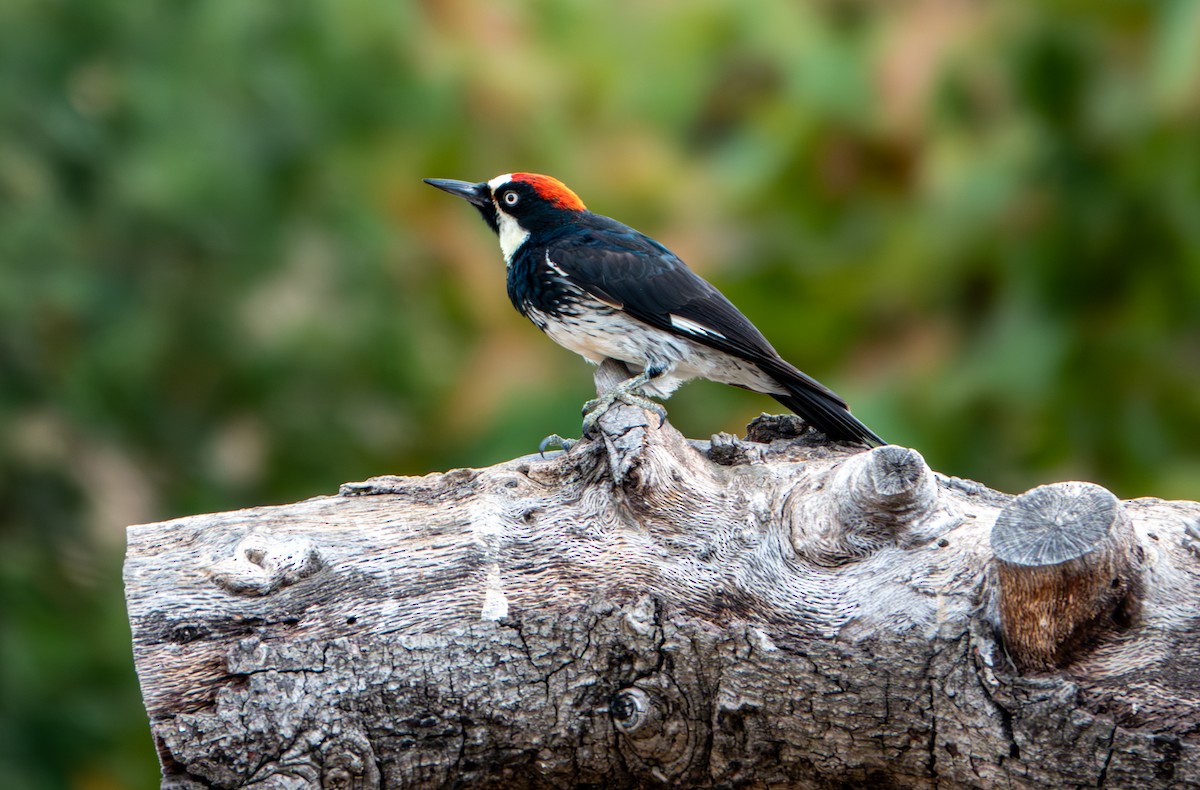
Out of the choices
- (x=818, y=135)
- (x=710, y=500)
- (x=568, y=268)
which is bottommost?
(x=710, y=500)

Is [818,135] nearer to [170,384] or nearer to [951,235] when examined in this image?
[951,235]

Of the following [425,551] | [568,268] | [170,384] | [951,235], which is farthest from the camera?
[170,384]

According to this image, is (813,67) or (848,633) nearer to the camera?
(848,633)

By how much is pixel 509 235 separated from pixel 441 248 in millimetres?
1975

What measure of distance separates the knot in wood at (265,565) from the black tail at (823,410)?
169 centimetres

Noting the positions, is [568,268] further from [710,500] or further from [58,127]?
[58,127]

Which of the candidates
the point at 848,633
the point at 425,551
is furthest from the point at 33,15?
the point at 848,633

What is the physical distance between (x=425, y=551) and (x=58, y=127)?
487cm

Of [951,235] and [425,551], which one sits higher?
[951,235]

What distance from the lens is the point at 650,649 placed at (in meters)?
3.01

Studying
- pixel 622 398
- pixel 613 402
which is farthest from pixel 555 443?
pixel 622 398

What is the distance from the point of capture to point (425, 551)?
3164mm

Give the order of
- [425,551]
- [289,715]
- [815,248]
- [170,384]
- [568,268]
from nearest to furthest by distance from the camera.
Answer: [289,715], [425,551], [568,268], [815,248], [170,384]

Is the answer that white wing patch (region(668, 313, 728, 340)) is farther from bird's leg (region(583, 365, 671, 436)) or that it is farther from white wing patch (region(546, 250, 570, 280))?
white wing patch (region(546, 250, 570, 280))
